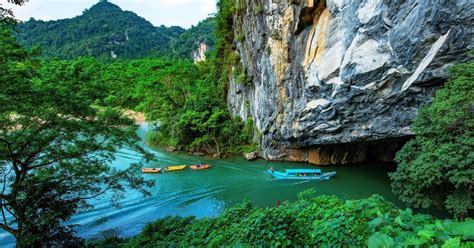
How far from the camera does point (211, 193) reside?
13.8 m

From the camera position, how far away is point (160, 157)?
20.5m

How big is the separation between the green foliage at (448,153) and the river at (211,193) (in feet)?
10.3

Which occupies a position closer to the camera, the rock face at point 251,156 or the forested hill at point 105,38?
the rock face at point 251,156

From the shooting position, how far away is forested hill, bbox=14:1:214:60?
6481cm

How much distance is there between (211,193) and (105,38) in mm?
70597

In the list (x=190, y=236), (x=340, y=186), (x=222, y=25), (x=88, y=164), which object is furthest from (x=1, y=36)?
(x=222, y=25)

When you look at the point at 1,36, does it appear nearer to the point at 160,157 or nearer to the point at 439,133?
the point at 439,133

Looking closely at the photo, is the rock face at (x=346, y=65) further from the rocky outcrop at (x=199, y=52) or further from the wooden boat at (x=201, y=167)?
the rocky outcrop at (x=199, y=52)

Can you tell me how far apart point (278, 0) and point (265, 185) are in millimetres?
9466

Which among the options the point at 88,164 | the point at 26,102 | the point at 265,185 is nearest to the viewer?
the point at 26,102

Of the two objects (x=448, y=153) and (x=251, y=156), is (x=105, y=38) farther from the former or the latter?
(x=448, y=153)

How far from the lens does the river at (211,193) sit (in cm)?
1135

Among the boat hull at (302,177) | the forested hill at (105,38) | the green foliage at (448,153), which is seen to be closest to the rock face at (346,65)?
the green foliage at (448,153)

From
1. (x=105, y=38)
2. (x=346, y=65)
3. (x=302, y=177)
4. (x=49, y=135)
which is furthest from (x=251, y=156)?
(x=105, y=38)
